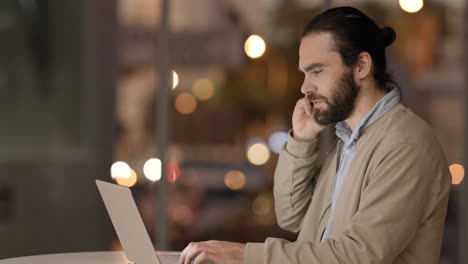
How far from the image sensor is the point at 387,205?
204cm

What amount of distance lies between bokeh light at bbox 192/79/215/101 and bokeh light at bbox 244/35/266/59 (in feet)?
1.07

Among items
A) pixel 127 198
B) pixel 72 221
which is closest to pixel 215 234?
pixel 72 221

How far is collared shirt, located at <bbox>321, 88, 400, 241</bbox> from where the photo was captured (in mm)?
2277

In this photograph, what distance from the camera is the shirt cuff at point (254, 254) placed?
204 cm

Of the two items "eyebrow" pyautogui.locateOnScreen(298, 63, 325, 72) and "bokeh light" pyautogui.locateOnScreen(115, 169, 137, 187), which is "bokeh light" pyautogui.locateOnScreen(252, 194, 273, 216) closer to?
"bokeh light" pyautogui.locateOnScreen(115, 169, 137, 187)

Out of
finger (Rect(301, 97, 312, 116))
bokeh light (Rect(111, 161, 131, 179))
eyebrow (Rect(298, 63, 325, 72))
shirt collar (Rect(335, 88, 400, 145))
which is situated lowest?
bokeh light (Rect(111, 161, 131, 179))

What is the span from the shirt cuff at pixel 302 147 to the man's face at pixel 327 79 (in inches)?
10.5

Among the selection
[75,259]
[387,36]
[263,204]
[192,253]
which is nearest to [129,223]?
[192,253]

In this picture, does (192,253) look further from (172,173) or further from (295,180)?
(172,173)

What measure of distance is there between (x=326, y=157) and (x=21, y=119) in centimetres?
343

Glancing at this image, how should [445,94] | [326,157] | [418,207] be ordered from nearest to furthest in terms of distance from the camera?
1. [418,207]
2. [326,157]
3. [445,94]

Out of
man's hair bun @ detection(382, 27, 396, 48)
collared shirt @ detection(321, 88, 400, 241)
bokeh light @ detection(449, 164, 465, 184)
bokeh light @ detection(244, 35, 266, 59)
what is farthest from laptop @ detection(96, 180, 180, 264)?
bokeh light @ detection(449, 164, 465, 184)

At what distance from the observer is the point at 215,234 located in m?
5.58

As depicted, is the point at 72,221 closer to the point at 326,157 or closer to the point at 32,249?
the point at 32,249
